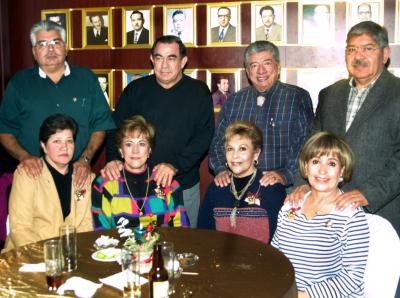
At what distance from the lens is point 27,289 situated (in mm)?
2012

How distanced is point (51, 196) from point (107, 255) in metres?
1.04

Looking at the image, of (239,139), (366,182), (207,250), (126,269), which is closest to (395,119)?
(366,182)

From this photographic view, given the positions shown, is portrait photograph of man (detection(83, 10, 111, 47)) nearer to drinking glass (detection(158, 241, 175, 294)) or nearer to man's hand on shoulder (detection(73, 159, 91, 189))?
man's hand on shoulder (detection(73, 159, 91, 189))

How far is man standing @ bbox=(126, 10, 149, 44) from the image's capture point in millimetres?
4590

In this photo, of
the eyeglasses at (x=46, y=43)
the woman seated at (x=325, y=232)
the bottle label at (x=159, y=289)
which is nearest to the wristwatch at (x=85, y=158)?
the eyeglasses at (x=46, y=43)

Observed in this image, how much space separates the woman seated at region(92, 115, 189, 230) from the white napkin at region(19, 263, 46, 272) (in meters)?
0.86

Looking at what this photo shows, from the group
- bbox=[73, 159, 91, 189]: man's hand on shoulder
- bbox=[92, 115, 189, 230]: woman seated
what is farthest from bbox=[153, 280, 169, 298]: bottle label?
bbox=[73, 159, 91, 189]: man's hand on shoulder

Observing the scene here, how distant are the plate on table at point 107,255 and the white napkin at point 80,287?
23 cm

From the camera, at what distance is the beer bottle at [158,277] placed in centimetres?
189

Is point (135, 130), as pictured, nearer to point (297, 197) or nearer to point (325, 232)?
point (297, 197)

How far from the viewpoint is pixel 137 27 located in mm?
4605

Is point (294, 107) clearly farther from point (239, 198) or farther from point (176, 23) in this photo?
point (176, 23)

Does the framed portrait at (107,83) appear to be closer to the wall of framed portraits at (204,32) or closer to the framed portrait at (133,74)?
the wall of framed portraits at (204,32)

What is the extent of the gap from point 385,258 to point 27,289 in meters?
1.61
